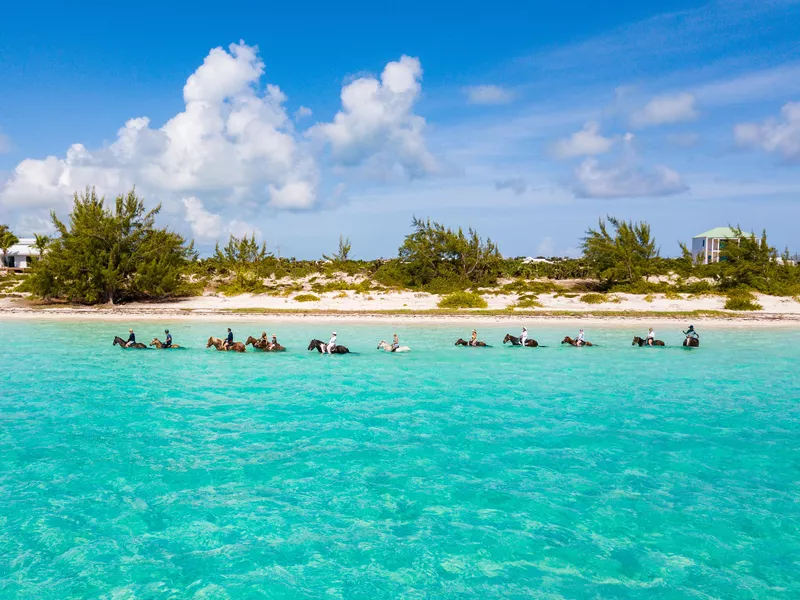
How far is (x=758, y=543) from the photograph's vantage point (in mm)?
10914

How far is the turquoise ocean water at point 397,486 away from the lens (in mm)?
9812

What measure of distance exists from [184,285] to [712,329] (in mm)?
49961

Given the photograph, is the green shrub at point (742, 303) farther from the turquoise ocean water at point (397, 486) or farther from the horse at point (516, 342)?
the turquoise ocean water at point (397, 486)

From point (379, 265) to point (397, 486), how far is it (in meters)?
68.5

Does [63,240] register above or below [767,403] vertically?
above

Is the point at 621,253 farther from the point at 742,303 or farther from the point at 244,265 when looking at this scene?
the point at 244,265

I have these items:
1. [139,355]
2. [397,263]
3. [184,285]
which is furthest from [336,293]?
[139,355]

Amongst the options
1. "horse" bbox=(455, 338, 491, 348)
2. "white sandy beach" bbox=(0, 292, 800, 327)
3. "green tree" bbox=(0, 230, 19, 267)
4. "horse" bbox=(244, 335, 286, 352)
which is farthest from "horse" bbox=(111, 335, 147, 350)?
"green tree" bbox=(0, 230, 19, 267)

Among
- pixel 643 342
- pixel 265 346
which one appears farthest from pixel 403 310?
pixel 643 342

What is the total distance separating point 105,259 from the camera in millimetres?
56250

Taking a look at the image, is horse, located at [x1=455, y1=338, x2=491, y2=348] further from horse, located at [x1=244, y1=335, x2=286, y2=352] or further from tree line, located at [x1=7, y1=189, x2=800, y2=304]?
tree line, located at [x1=7, y1=189, x2=800, y2=304]

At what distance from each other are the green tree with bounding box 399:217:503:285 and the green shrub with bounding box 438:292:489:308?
852 centimetres

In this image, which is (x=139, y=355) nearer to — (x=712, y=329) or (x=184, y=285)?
(x=184, y=285)

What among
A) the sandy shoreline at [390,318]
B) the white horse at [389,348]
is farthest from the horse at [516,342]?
the sandy shoreline at [390,318]
